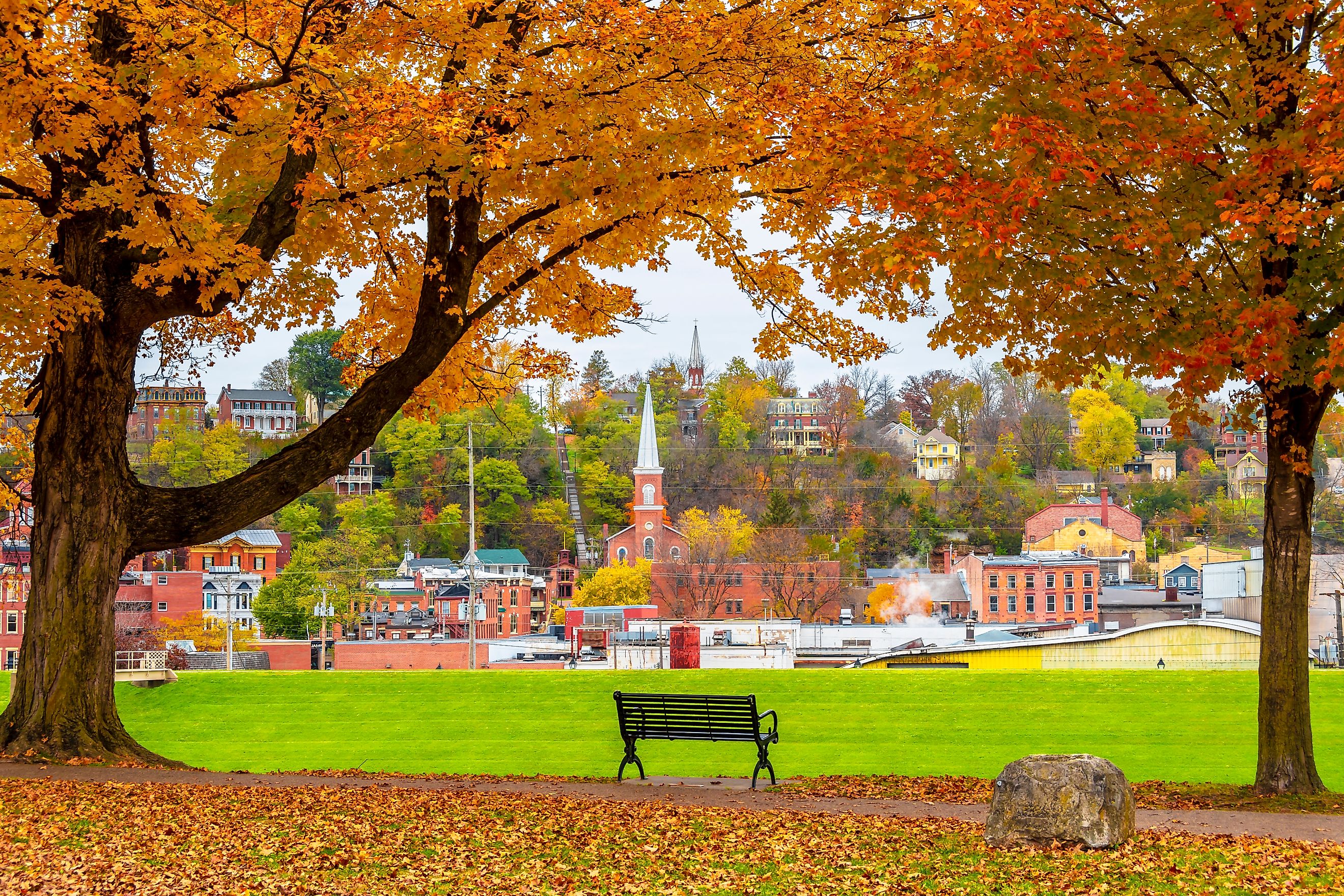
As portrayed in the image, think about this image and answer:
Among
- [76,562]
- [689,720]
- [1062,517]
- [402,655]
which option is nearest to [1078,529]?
[1062,517]

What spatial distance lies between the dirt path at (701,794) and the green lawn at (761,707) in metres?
2.37

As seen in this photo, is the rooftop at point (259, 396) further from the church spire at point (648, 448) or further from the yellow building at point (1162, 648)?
the yellow building at point (1162, 648)

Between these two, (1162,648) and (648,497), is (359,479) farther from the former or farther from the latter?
(1162,648)

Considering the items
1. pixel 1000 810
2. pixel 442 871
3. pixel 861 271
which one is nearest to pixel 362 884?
pixel 442 871

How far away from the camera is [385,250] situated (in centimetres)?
1308

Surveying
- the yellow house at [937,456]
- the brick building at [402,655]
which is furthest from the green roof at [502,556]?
the yellow house at [937,456]

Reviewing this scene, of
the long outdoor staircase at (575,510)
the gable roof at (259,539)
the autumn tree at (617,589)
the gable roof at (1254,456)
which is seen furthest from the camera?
the gable roof at (1254,456)

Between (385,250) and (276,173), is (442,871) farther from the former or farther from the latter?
(385,250)

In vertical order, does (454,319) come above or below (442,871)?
above

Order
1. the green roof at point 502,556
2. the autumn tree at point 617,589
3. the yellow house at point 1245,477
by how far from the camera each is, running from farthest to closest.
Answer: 1. the yellow house at point 1245,477
2. the green roof at point 502,556
3. the autumn tree at point 617,589

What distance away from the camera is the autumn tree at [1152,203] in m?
8.52

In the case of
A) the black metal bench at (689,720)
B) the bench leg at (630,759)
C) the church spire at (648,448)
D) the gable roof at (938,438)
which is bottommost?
the bench leg at (630,759)

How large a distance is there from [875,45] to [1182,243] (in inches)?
132

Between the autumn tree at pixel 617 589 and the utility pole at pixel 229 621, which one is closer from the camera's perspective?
the utility pole at pixel 229 621
